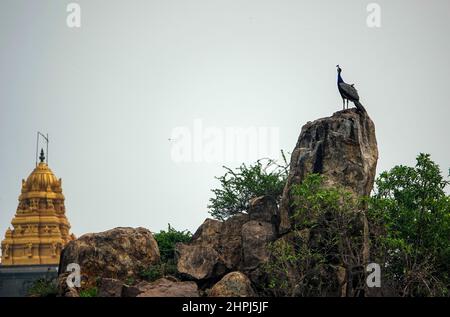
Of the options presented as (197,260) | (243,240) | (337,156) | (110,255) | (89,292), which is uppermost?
(337,156)

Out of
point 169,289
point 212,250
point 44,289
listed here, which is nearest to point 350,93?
point 212,250

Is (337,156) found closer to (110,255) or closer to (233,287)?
(233,287)

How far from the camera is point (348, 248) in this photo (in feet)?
148

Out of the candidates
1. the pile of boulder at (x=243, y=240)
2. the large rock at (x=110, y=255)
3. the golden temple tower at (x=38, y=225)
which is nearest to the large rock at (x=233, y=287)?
the pile of boulder at (x=243, y=240)

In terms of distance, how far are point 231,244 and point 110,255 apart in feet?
21.0

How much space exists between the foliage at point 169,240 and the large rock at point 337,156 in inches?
338

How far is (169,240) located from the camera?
5578cm

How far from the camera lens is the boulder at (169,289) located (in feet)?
149

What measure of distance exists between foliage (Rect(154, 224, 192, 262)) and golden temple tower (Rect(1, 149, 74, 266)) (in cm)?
5422
